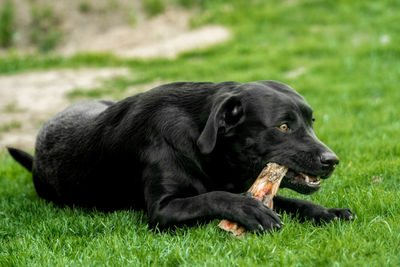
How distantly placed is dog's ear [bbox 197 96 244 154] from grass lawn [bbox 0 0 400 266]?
0.59 meters

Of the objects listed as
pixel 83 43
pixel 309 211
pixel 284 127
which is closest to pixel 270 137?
pixel 284 127

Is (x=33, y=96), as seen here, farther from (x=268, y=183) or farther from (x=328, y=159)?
(x=328, y=159)

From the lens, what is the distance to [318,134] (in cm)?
696

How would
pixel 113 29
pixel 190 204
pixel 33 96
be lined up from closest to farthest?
pixel 190 204 → pixel 33 96 → pixel 113 29

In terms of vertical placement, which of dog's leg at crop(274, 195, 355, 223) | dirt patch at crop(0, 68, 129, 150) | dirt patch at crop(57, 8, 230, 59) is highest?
dog's leg at crop(274, 195, 355, 223)

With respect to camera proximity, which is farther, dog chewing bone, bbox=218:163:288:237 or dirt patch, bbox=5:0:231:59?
dirt patch, bbox=5:0:231:59

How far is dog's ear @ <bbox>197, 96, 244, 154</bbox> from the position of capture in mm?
3729

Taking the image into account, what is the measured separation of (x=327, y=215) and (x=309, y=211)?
16cm

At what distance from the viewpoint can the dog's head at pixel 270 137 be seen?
12.6 ft

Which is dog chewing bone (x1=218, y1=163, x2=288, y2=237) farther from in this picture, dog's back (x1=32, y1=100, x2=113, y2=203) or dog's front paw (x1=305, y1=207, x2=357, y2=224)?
dog's back (x1=32, y1=100, x2=113, y2=203)

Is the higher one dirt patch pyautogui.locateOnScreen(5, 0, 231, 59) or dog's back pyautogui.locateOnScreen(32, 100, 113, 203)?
dog's back pyautogui.locateOnScreen(32, 100, 113, 203)

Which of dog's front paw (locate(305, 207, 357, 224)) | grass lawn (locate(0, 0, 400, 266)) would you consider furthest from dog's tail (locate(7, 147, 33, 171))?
dog's front paw (locate(305, 207, 357, 224))

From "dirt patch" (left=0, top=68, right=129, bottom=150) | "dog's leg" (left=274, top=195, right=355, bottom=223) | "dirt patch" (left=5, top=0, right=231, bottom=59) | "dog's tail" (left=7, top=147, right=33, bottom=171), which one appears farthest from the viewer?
"dirt patch" (left=5, top=0, right=231, bottom=59)

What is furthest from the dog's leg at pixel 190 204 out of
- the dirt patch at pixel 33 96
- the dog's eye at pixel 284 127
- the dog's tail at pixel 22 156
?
the dirt patch at pixel 33 96
